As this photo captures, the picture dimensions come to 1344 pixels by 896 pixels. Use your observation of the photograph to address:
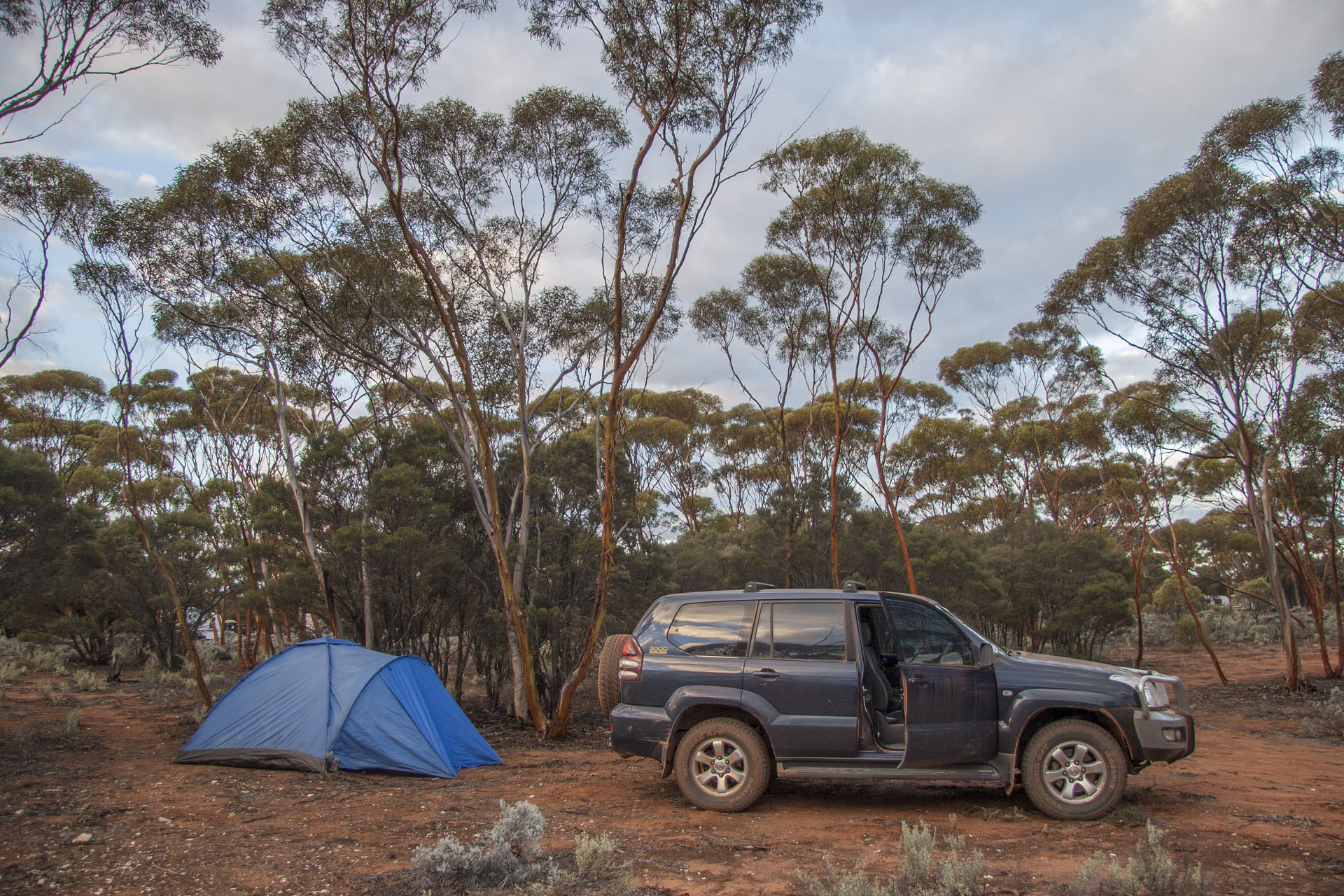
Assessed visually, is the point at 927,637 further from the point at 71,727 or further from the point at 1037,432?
the point at 1037,432

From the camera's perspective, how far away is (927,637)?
243 inches

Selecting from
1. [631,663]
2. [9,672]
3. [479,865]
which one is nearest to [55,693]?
[9,672]

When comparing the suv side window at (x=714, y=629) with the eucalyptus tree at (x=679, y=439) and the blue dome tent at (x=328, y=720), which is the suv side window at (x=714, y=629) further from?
the eucalyptus tree at (x=679, y=439)

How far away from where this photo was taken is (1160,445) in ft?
66.2

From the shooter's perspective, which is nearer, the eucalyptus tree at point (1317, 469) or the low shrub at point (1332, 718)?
the low shrub at point (1332, 718)

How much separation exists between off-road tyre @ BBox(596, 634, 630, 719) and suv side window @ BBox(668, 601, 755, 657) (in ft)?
1.53

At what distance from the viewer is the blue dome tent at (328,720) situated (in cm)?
773

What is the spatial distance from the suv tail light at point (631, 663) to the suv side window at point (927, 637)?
6.64 ft

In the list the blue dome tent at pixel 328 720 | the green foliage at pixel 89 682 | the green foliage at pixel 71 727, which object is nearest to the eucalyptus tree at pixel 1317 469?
the blue dome tent at pixel 328 720

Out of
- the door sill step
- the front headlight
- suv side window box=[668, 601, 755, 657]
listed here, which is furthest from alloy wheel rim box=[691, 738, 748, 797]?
the front headlight

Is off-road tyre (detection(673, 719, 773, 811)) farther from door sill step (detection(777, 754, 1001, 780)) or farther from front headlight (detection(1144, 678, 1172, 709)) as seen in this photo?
front headlight (detection(1144, 678, 1172, 709))

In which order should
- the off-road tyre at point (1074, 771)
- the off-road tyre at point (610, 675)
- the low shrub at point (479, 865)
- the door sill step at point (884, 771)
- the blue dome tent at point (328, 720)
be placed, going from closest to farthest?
the low shrub at point (479, 865) → the off-road tyre at point (1074, 771) → the door sill step at point (884, 771) → the off-road tyre at point (610, 675) → the blue dome tent at point (328, 720)

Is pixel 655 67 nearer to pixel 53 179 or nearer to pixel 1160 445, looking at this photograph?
pixel 53 179

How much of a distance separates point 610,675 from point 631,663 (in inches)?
13.7
